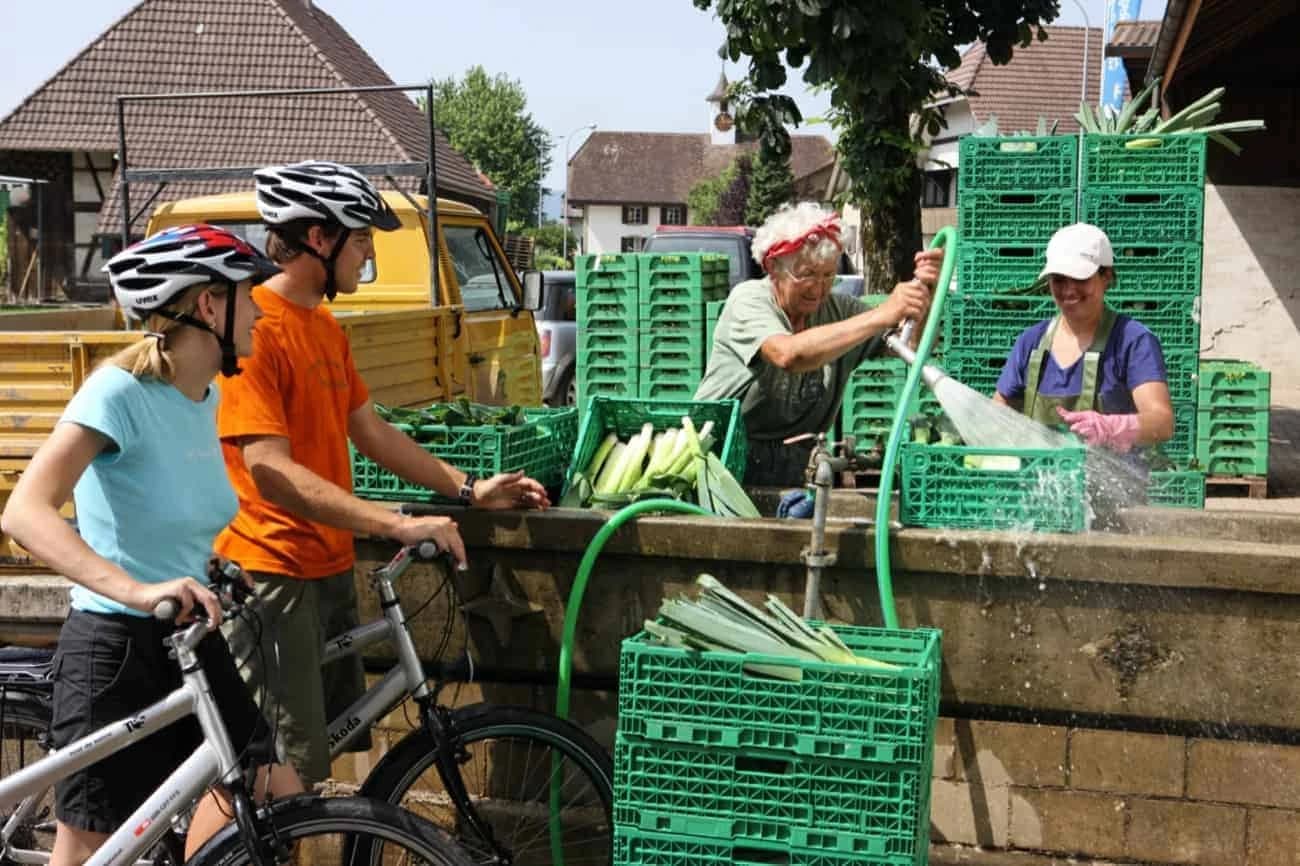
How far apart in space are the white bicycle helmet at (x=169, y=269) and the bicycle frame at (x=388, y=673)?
1070mm

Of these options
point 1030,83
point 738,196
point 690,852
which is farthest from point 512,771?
point 738,196

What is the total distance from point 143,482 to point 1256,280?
18551 millimetres

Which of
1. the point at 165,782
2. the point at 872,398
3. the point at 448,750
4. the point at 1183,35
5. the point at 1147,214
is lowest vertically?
the point at 448,750

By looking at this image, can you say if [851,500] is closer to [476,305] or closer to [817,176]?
[476,305]

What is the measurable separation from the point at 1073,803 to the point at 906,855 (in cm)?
130

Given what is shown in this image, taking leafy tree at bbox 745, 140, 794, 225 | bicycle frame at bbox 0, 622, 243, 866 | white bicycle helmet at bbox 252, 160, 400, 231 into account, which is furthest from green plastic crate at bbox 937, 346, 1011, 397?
leafy tree at bbox 745, 140, 794, 225

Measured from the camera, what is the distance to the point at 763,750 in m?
3.69

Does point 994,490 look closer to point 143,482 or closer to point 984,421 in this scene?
point 984,421

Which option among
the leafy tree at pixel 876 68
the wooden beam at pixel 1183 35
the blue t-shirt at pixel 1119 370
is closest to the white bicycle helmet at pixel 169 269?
the blue t-shirt at pixel 1119 370

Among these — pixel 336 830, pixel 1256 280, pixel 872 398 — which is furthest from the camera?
pixel 1256 280

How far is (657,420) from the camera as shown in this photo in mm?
5652

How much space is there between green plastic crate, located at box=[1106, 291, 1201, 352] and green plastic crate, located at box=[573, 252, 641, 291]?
3961 millimetres

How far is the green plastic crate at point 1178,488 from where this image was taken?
625 cm

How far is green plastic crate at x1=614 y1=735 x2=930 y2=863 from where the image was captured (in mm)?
3619
